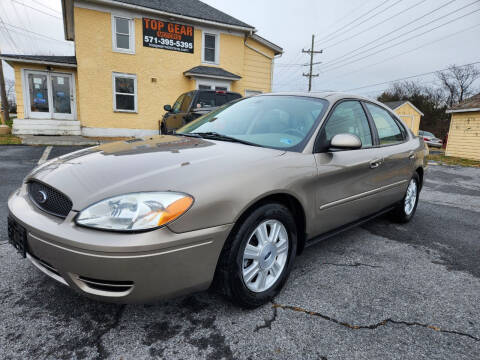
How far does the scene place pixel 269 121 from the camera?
2.84 meters

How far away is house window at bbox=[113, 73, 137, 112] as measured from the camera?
12.8 metres

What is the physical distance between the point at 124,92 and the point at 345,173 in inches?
486

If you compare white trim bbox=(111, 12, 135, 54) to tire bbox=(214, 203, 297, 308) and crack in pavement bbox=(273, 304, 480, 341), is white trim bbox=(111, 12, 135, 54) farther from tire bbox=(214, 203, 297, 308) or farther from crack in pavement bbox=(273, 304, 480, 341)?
crack in pavement bbox=(273, 304, 480, 341)

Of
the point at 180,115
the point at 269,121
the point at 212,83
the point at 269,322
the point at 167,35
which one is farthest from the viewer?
the point at 212,83

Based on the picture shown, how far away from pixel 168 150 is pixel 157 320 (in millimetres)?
1135

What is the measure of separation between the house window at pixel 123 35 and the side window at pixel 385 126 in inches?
468

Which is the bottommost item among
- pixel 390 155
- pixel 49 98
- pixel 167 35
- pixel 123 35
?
pixel 390 155

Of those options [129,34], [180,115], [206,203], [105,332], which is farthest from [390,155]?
[129,34]

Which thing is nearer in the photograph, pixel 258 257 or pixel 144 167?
pixel 144 167

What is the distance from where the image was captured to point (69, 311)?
1.97 m

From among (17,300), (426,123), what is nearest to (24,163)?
(17,300)

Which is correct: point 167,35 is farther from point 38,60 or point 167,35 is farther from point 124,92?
point 38,60

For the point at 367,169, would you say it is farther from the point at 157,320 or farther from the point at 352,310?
the point at 157,320

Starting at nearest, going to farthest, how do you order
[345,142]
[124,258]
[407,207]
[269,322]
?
[124,258] → [269,322] → [345,142] → [407,207]
